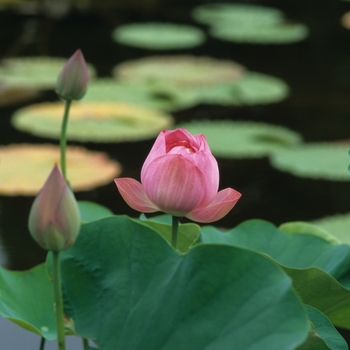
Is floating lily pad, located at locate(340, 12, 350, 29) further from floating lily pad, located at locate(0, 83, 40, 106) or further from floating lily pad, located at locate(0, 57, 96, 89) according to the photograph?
floating lily pad, located at locate(0, 83, 40, 106)

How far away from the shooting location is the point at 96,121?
7.27 feet

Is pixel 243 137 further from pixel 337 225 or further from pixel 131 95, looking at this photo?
pixel 337 225

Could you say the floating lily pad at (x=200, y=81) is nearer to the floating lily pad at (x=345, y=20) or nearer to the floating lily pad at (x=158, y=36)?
the floating lily pad at (x=158, y=36)

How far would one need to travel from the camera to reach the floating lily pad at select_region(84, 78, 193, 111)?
8.01 ft

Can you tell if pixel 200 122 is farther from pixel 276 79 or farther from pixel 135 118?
pixel 276 79

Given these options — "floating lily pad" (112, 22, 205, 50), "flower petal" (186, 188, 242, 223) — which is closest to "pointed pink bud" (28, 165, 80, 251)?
"flower petal" (186, 188, 242, 223)

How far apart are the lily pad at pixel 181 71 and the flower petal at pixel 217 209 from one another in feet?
6.84

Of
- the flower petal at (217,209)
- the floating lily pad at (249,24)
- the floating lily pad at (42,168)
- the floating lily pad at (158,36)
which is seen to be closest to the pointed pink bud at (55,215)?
the flower petal at (217,209)

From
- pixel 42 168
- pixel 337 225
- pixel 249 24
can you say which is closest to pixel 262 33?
pixel 249 24

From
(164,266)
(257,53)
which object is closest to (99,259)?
(164,266)

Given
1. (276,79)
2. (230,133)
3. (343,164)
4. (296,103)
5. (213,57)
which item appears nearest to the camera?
(343,164)

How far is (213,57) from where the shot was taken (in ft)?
10.3

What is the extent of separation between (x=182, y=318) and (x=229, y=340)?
0.14ft

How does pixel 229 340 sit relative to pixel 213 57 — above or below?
above
